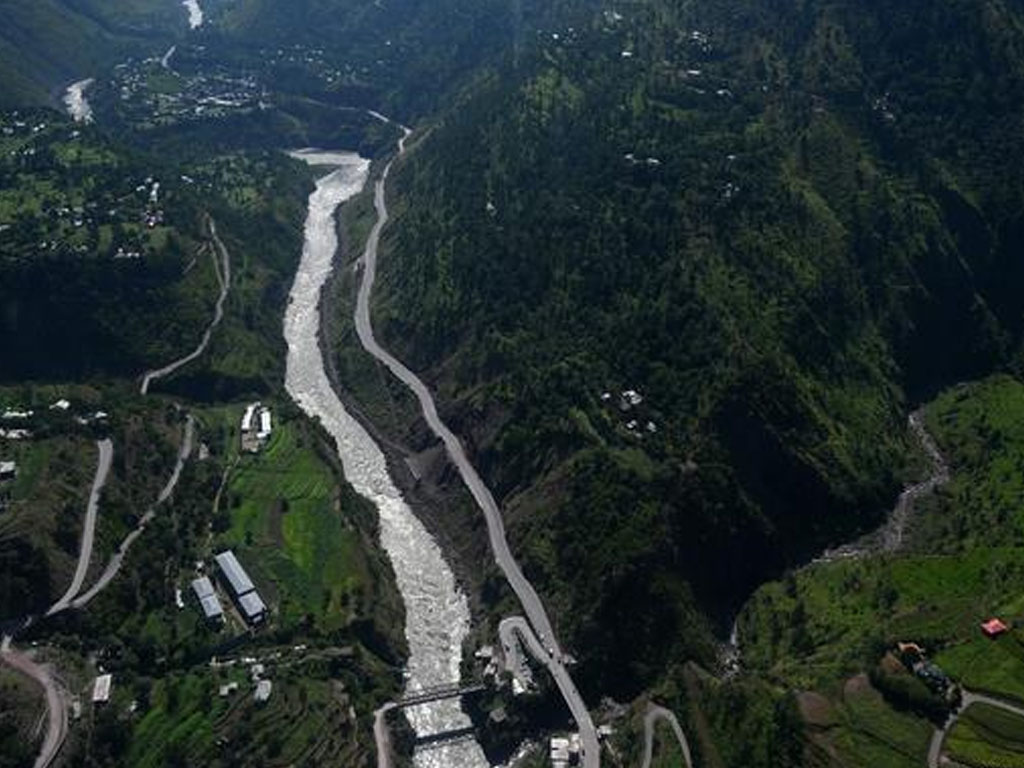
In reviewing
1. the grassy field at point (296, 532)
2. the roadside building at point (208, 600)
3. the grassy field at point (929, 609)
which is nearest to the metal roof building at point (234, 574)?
the grassy field at point (296, 532)

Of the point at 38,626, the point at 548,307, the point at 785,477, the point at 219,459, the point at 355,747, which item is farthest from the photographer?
the point at 548,307

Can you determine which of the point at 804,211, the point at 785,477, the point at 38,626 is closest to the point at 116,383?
the point at 38,626

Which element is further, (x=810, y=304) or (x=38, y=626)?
(x=810, y=304)

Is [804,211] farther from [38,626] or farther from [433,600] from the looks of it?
[38,626]

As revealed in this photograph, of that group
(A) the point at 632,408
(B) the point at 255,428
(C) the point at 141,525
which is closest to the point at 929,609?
(A) the point at 632,408

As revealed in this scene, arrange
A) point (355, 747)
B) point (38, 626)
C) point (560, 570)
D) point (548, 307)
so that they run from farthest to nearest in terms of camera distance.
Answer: point (548, 307), point (560, 570), point (38, 626), point (355, 747)

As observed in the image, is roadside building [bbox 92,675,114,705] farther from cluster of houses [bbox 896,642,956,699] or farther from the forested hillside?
cluster of houses [bbox 896,642,956,699]

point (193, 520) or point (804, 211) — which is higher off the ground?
point (804, 211)
